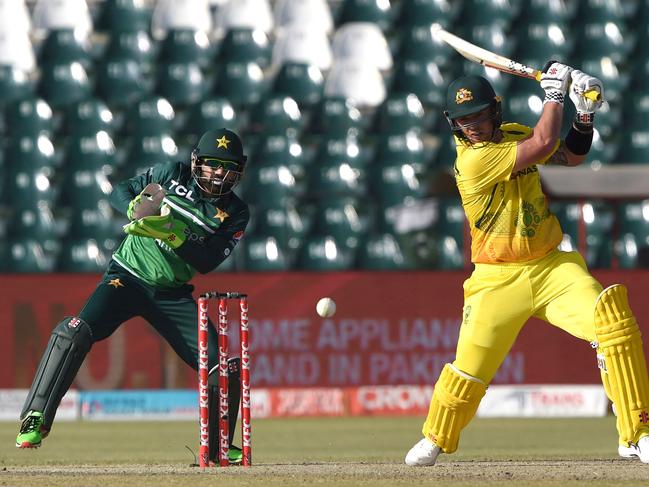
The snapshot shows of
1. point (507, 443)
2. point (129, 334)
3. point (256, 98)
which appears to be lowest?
point (507, 443)

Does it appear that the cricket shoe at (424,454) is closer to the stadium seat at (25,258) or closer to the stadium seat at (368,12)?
the stadium seat at (25,258)

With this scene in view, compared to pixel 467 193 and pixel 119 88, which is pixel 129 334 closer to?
pixel 119 88

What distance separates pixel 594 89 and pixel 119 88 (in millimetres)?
10335

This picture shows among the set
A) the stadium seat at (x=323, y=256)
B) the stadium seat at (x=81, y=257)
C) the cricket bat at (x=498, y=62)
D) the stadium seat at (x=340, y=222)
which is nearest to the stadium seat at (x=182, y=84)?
the stadium seat at (x=340, y=222)

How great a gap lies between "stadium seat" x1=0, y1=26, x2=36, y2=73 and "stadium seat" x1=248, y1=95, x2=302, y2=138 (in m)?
2.67

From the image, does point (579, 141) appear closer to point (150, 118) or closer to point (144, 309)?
point (144, 309)

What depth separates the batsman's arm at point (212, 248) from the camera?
21.4ft

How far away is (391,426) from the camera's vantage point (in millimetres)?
11258

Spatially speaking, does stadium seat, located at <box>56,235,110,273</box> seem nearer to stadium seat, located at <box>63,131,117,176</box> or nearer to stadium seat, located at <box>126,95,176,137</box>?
stadium seat, located at <box>63,131,117,176</box>

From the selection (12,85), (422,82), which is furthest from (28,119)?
(422,82)

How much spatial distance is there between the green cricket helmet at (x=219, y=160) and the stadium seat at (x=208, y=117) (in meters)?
8.64

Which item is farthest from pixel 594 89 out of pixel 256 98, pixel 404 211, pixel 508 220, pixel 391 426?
pixel 256 98

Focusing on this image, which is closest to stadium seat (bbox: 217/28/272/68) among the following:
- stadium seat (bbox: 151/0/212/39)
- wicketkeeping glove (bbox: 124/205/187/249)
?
stadium seat (bbox: 151/0/212/39)

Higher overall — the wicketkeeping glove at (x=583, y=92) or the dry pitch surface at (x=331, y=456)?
the wicketkeeping glove at (x=583, y=92)
